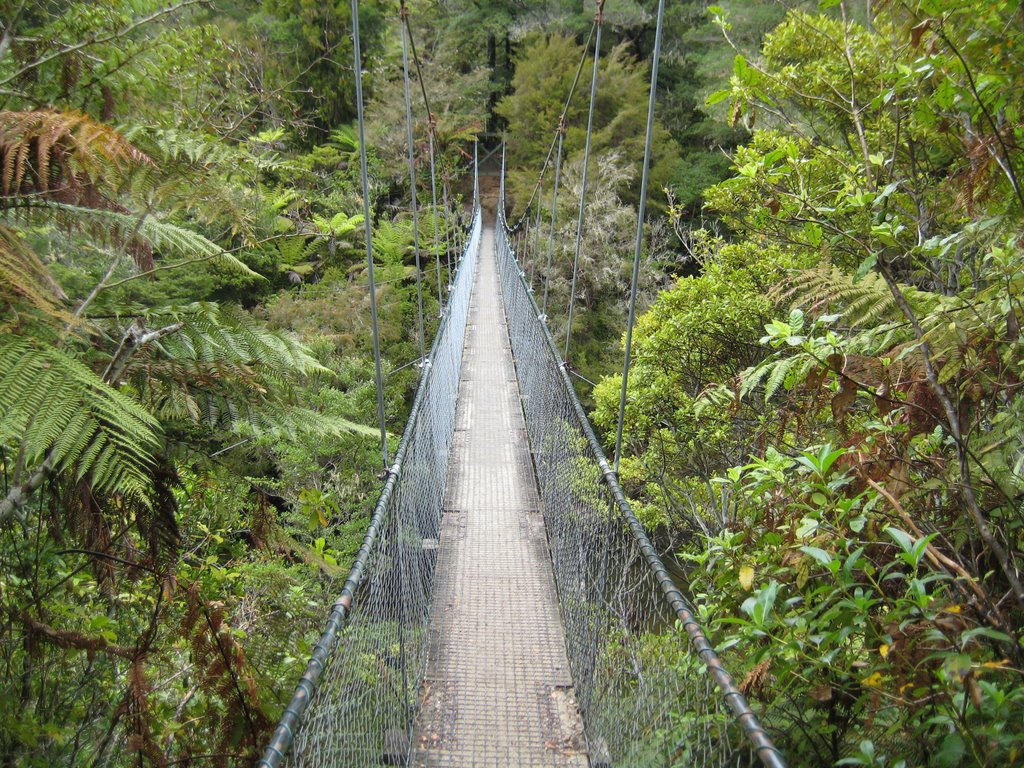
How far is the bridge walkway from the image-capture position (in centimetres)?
158

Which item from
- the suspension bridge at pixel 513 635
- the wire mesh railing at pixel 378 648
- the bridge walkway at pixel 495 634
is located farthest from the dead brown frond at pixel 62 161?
the bridge walkway at pixel 495 634

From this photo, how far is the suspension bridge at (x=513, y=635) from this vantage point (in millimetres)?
1126

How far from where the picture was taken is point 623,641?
5.18 ft

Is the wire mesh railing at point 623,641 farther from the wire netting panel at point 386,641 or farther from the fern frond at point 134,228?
the fern frond at point 134,228

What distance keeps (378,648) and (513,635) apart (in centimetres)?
64

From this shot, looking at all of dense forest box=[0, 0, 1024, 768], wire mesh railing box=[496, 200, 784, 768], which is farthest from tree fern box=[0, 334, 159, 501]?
wire mesh railing box=[496, 200, 784, 768]

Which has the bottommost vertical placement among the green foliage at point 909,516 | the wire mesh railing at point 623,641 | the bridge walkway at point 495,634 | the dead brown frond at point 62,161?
the bridge walkway at point 495,634

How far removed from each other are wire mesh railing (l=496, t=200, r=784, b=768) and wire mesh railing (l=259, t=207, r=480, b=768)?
45cm

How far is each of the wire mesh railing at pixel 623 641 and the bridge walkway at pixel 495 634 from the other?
0.21ft

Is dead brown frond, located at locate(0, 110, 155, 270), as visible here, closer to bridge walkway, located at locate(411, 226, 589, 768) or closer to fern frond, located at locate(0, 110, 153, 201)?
fern frond, located at locate(0, 110, 153, 201)

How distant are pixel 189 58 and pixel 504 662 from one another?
6.67 feet

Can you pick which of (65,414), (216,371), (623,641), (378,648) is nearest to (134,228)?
(216,371)

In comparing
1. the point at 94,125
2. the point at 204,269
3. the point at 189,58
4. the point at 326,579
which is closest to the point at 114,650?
the point at 94,125

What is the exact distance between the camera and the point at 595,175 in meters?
12.6
